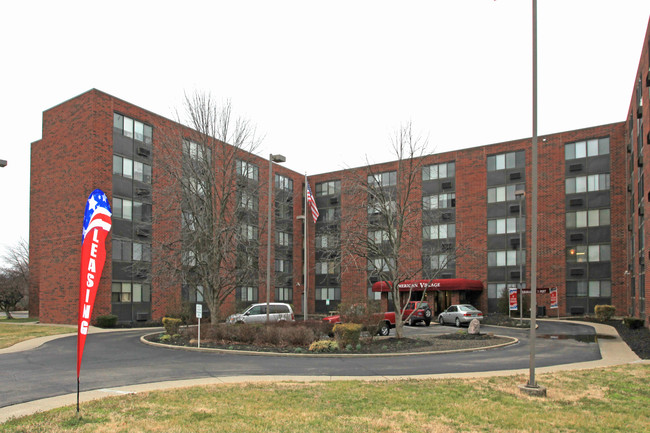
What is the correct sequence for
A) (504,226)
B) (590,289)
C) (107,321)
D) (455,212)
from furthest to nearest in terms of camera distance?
1. (455,212)
2. (504,226)
3. (590,289)
4. (107,321)

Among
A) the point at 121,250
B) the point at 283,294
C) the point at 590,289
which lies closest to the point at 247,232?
the point at 121,250

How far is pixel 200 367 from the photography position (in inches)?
568

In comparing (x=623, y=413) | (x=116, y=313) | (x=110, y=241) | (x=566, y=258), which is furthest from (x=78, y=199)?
(x=566, y=258)

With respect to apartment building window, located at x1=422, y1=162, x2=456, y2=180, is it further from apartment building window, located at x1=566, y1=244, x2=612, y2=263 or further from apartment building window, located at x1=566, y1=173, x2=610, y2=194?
apartment building window, located at x1=566, y1=244, x2=612, y2=263

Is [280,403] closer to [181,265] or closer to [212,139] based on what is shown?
[181,265]

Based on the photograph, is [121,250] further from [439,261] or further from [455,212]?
[455,212]

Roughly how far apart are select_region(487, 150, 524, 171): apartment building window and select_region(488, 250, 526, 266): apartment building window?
24.8 feet

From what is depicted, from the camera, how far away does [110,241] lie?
3603cm

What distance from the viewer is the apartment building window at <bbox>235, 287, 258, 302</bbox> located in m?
48.3

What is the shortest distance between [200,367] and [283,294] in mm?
41595

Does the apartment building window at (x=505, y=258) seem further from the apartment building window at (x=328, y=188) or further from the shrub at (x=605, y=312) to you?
the apartment building window at (x=328, y=188)

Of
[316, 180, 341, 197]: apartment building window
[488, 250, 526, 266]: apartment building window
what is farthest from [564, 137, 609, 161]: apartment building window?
[316, 180, 341, 197]: apartment building window

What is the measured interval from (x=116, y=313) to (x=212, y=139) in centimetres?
1684

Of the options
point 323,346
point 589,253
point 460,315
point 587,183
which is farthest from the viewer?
point 587,183
